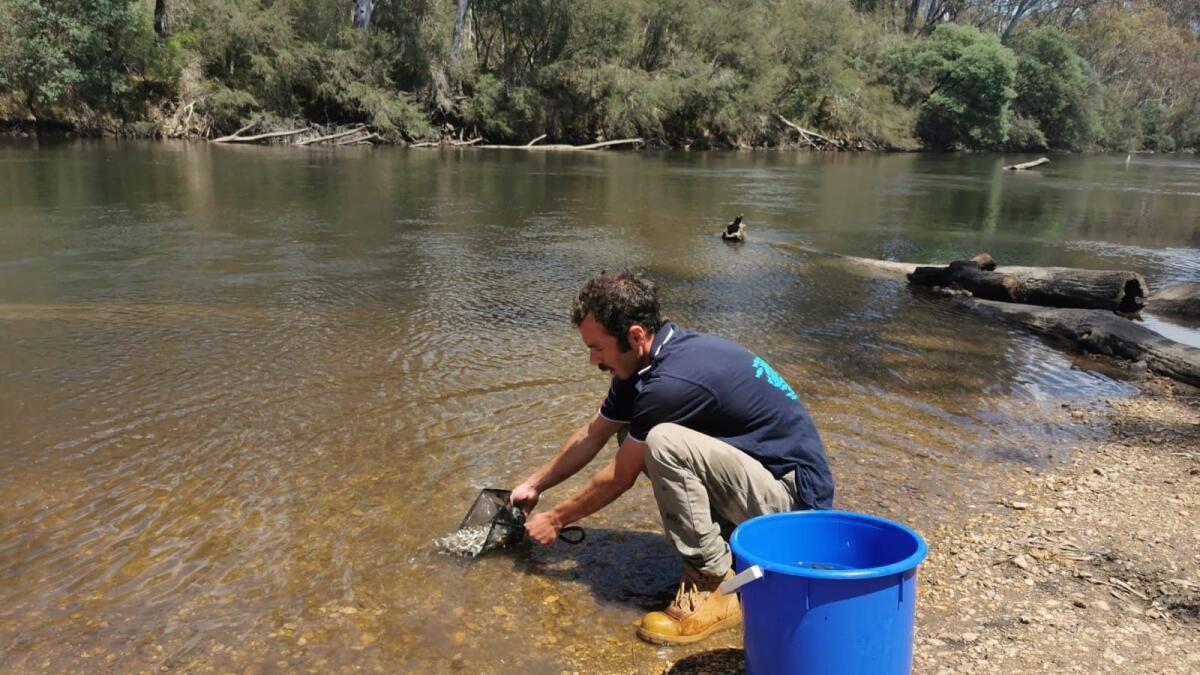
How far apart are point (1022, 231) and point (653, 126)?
31.8 m

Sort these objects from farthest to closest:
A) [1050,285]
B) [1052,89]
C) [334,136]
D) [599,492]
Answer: [1052,89] → [334,136] → [1050,285] → [599,492]

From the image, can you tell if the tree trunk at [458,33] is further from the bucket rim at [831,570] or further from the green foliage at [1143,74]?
the green foliage at [1143,74]

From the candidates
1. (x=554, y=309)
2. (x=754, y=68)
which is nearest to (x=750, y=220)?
(x=554, y=309)

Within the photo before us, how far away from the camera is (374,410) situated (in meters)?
5.77

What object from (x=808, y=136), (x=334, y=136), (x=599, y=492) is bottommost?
(x=599, y=492)

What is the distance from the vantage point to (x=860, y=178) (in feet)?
100

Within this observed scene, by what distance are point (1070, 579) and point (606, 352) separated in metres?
2.33

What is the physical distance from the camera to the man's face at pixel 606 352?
3.29 metres

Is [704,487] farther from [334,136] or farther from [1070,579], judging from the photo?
[334,136]

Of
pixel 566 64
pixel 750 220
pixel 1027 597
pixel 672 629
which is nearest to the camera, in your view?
pixel 672 629

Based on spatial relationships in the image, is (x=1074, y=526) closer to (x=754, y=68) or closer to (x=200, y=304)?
(x=200, y=304)

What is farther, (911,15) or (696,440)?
(911,15)

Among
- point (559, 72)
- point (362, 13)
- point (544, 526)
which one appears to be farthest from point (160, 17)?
point (544, 526)

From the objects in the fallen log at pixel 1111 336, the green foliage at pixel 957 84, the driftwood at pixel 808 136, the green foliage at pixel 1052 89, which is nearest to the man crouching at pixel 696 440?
the fallen log at pixel 1111 336
